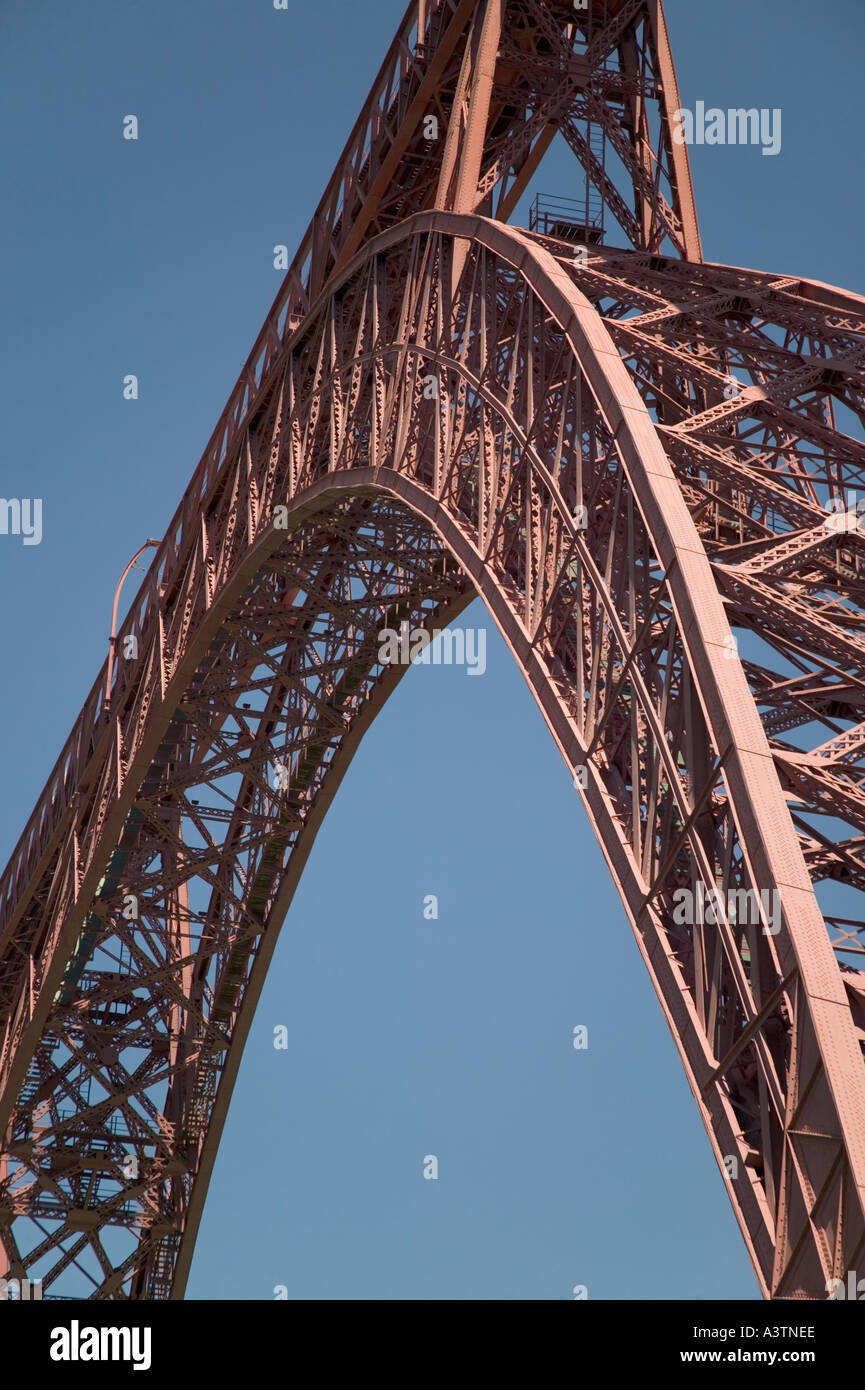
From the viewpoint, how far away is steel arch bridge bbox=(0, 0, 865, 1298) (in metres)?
13.5

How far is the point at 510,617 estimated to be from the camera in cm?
1927

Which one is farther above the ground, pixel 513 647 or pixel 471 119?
pixel 471 119

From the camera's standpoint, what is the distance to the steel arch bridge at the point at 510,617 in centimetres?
1350

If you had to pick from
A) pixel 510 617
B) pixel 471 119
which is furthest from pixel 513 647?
pixel 471 119

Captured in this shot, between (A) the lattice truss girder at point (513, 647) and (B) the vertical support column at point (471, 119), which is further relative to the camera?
(B) the vertical support column at point (471, 119)

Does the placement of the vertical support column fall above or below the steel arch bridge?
above

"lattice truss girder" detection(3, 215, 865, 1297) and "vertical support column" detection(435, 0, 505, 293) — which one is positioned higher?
"vertical support column" detection(435, 0, 505, 293)

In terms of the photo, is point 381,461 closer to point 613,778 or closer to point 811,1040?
point 613,778

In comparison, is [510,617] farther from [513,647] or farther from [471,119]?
[471,119]

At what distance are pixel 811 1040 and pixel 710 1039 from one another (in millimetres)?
1859

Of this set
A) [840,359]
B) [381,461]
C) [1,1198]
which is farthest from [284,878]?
[840,359]

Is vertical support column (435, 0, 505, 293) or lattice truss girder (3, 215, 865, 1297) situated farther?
vertical support column (435, 0, 505, 293)

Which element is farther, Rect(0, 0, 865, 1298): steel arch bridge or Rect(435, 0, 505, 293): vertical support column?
Rect(435, 0, 505, 293): vertical support column

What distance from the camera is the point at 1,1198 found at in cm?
4259
